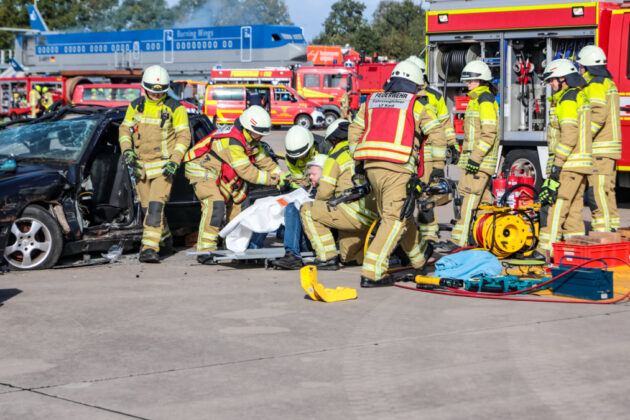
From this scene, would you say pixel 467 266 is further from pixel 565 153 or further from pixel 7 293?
pixel 7 293

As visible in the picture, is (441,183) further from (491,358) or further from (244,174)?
(491,358)

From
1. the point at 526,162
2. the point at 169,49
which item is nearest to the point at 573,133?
the point at 526,162

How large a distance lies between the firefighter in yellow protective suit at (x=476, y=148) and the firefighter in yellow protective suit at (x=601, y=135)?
979 millimetres

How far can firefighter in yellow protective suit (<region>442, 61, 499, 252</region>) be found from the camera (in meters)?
9.72

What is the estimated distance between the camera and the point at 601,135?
31.8 ft

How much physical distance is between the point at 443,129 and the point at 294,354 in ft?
15.1

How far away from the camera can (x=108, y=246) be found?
30.3ft

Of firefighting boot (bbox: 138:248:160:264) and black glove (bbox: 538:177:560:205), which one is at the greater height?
black glove (bbox: 538:177:560:205)

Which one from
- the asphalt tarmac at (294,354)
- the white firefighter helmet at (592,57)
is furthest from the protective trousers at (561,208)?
the asphalt tarmac at (294,354)

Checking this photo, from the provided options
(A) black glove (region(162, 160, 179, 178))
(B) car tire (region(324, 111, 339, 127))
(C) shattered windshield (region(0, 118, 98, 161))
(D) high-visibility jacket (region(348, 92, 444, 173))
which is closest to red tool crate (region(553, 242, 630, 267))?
(D) high-visibility jacket (region(348, 92, 444, 173))

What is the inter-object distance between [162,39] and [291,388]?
143 ft

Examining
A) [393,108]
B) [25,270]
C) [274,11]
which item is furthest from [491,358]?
[274,11]

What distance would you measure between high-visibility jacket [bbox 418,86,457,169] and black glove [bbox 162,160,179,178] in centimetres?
244

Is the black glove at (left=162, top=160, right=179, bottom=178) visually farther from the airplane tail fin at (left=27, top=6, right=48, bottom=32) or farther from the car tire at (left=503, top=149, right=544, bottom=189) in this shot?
the airplane tail fin at (left=27, top=6, right=48, bottom=32)
